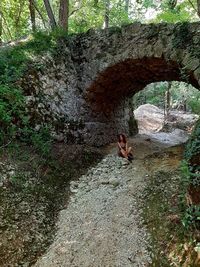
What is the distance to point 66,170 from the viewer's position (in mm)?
7309

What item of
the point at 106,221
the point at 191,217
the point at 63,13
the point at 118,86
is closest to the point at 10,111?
the point at 106,221

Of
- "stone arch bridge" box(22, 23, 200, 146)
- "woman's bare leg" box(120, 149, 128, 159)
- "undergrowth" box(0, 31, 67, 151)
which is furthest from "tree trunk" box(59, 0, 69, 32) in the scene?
"woman's bare leg" box(120, 149, 128, 159)

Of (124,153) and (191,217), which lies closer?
(191,217)

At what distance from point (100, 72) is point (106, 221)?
469 centimetres

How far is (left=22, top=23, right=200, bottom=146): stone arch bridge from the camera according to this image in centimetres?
782

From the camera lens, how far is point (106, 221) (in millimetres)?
5508

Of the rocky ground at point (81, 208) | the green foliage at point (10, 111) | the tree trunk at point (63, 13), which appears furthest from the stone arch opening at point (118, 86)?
the green foliage at point (10, 111)

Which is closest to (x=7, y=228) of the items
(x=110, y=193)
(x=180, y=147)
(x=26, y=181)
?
(x=26, y=181)

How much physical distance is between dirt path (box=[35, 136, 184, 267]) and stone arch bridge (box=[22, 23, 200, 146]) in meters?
1.87

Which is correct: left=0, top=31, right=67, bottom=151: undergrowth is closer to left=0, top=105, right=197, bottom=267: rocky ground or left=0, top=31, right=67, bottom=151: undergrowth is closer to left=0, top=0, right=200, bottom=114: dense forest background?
left=0, top=105, right=197, bottom=267: rocky ground

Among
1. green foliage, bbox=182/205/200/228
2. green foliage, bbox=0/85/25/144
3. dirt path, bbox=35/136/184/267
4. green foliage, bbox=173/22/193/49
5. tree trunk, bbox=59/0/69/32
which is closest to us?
green foliage, bbox=182/205/200/228

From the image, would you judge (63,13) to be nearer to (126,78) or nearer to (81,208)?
(126,78)

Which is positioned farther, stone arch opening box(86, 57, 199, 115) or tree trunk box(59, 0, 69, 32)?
→ tree trunk box(59, 0, 69, 32)

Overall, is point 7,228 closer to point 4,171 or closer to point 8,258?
point 8,258
